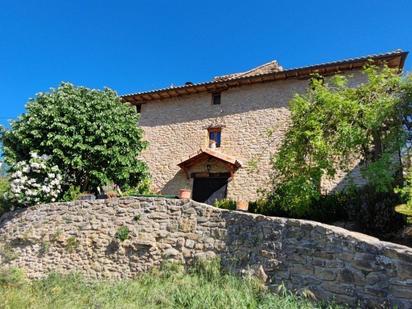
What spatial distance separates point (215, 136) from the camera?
47.4 feet

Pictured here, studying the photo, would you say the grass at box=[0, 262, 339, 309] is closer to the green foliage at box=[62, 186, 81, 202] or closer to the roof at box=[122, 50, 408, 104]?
the green foliage at box=[62, 186, 81, 202]

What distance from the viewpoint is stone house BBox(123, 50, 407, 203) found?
1299cm

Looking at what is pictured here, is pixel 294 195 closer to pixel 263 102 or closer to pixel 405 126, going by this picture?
pixel 405 126

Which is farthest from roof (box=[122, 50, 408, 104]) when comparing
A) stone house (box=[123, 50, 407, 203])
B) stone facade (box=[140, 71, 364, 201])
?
stone facade (box=[140, 71, 364, 201])

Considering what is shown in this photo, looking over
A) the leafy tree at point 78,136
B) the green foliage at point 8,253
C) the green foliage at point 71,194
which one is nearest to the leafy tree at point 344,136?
the leafy tree at point 78,136

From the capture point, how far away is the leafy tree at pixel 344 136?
6.71 metres

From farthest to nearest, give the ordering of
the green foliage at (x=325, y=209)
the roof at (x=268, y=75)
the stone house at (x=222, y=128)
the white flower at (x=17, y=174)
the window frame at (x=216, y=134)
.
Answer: the window frame at (x=216, y=134), the stone house at (x=222, y=128), the roof at (x=268, y=75), the white flower at (x=17, y=174), the green foliage at (x=325, y=209)

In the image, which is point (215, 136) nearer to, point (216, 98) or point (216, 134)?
point (216, 134)

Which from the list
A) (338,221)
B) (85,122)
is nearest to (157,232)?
(338,221)

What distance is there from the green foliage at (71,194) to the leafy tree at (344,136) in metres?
5.78

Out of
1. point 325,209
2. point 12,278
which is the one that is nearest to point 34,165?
point 12,278

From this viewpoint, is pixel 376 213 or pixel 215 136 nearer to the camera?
pixel 376 213

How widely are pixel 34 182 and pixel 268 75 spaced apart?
8939 millimetres

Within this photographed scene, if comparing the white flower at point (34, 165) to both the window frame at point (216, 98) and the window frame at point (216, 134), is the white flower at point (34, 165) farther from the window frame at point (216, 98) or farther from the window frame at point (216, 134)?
Result: the window frame at point (216, 98)
